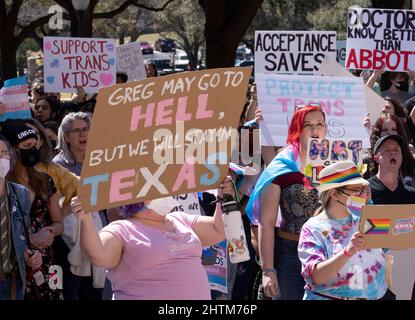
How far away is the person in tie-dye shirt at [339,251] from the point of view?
4445mm

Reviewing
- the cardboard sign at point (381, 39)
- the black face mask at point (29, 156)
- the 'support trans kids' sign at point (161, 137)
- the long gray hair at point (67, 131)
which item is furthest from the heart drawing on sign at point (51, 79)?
the 'support trans kids' sign at point (161, 137)

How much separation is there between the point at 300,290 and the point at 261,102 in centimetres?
204

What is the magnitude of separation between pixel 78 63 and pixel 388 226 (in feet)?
26.1

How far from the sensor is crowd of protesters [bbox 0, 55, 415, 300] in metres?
4.39

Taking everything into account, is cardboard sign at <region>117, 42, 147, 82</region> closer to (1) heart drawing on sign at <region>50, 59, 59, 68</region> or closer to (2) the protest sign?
(1) heart drawing on sign at <region>50, 59, 59, 68</region>

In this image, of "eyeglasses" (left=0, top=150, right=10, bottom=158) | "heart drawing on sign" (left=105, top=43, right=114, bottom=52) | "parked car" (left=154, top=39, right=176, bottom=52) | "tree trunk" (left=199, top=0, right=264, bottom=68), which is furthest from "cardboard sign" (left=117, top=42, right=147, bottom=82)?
"parked car" (left=154, top=39, right=176, bottom=52)

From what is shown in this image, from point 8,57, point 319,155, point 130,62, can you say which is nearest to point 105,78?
point 130,62

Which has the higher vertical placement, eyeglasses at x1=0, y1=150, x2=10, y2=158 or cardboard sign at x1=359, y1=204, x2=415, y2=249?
eyeglasses at x1=0, y1=150, x2=10, y2=158

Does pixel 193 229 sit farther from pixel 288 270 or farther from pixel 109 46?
pixel 109 46

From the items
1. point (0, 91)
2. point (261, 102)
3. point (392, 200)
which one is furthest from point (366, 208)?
point (0, 91)

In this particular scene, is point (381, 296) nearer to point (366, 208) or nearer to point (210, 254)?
point (366, 208)

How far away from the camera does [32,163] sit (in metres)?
5.91

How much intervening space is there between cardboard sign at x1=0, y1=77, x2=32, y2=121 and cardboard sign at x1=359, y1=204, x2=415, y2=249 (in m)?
3.87

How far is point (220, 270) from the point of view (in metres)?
6.46
